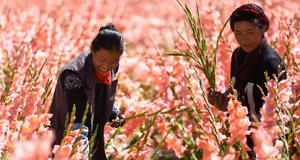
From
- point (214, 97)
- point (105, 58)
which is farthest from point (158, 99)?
point (105, 58)

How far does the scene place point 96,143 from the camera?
6.29 feet

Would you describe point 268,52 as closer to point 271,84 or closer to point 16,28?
point 271,84

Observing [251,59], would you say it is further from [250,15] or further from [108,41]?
[108,41]

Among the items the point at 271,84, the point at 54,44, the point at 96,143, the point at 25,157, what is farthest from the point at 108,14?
the point at 25,157

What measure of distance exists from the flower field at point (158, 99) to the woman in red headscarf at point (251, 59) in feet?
0.24

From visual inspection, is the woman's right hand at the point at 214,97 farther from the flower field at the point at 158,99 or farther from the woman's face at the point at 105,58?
the woman's face at the point at 105,58

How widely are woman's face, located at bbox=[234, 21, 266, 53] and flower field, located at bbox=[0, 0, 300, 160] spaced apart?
117mm

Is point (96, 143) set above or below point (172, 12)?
below

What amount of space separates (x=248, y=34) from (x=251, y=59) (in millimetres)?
112

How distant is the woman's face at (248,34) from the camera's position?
5.82 ft

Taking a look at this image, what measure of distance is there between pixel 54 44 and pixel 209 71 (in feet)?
5.67

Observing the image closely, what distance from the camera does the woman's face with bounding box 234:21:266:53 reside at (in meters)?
1.77

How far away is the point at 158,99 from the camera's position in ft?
7.34

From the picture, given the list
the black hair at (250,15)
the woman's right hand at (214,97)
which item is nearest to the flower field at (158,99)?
the woman's right hand at (214,97)
